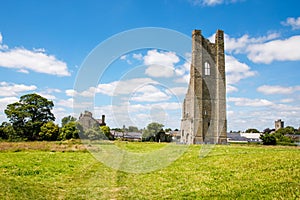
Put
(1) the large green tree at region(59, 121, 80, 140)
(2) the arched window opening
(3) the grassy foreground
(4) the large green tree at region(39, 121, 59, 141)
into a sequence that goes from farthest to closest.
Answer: (4) the large green tree at region(39, 121, 59, 141)
(2) the arched window opening
(1) the large green tree at region(59, 121, 80, 140)
(3) the grassy foreground

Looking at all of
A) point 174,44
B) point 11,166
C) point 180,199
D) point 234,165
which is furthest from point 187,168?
point 11,166

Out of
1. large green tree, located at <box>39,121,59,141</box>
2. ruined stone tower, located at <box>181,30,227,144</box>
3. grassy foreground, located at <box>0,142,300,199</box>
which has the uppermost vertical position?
ruined stone tower, located at <box>181,30,227,144</box>

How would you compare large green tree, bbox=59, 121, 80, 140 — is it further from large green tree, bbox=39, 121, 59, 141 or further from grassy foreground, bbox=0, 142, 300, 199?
grassy foreground, bbox=0, 142, 300, 199

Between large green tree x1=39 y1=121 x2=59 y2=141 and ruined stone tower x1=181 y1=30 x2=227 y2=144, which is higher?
ruined stone tower x1=181 y1=30 x2=227 y2=144

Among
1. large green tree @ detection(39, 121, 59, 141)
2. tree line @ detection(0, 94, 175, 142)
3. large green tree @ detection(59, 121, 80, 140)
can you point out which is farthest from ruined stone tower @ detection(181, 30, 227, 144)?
large green tree @ detection(39, 121, 59, 141)

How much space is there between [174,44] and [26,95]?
184 feet

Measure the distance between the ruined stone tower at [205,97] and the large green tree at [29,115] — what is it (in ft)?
112

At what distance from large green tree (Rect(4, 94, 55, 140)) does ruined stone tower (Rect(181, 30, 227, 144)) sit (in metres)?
34.0

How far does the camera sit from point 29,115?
6444 centimetres

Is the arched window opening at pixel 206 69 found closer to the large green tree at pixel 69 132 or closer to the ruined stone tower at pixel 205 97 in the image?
the ruined stone tower at pixel 205 97

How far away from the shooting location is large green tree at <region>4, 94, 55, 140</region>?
62562 millimetres

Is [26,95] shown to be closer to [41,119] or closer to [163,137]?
[41,119]

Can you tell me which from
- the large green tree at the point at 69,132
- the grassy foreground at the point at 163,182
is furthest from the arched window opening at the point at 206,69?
the grassy foreground at the point at 163,182

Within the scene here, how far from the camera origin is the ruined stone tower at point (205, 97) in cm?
5484
